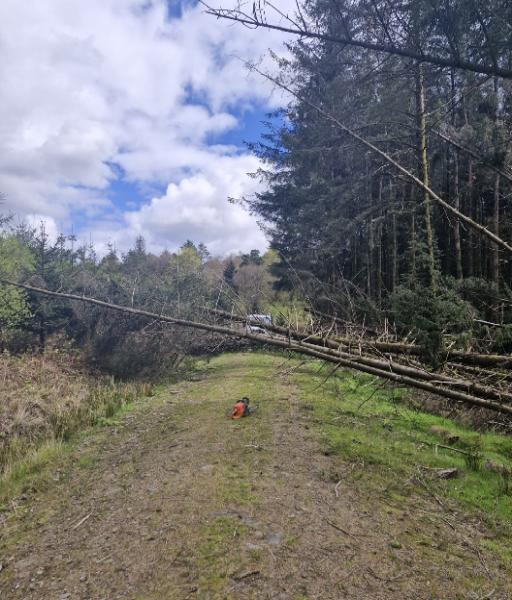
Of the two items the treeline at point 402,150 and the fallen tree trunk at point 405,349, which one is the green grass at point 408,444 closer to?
the fallen tree trunk at point 405,349

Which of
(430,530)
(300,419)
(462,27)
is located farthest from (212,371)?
(462,27)

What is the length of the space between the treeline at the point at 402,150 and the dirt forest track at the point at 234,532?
2.09 meters

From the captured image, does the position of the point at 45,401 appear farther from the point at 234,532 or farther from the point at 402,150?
the point at 402,150

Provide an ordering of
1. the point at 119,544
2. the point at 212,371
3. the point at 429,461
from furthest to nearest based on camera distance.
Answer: the point at 212,371, the point at 429,461, the point at 119,544

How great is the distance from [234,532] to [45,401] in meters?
7.68

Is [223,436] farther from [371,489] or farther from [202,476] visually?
[371,489]

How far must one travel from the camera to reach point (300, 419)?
6.62 meters

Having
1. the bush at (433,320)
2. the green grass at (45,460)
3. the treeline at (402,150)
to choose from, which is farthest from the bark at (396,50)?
the green grass at (45,460)

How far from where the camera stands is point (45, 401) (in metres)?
9.54

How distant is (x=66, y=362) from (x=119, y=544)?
12166 mm

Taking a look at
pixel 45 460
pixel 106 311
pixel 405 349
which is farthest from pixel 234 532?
pixel 106 311

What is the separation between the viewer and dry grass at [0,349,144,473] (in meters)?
7.45

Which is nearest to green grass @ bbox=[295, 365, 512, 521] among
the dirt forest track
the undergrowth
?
the undergrowth

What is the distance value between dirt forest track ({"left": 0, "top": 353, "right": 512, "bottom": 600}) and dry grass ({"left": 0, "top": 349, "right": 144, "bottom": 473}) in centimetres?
192
